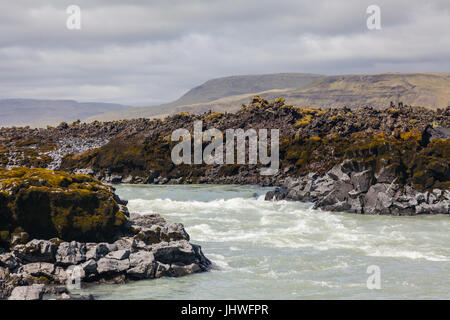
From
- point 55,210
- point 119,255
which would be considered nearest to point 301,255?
point 119,255

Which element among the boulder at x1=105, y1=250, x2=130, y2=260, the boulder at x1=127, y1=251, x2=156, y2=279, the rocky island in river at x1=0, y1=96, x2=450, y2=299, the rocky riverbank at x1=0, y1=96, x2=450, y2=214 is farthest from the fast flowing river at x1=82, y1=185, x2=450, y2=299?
the rocky riverbank at x1=0, y1=96, x2=450, y2=214

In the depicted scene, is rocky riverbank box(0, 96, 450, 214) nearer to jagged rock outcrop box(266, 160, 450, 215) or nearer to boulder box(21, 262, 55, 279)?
jagged rock outcrop box(266, 160, 450, 215)

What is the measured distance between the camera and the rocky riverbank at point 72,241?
2403 cm

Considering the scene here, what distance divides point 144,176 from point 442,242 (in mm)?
56344

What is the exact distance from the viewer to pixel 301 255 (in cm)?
3189

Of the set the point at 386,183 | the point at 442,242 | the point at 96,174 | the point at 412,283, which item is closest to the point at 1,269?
the point at 412,283

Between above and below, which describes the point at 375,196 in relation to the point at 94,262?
below

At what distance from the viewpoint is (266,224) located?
43.7 m

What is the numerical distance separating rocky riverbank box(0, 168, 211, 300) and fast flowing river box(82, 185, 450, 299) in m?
1.02

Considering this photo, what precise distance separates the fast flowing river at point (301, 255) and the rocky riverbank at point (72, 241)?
1016 mm

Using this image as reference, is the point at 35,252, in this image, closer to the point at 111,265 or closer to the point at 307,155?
the point at 111,265

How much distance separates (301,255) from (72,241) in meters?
→ 13.5

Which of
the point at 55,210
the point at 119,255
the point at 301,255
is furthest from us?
the point at 301,255
